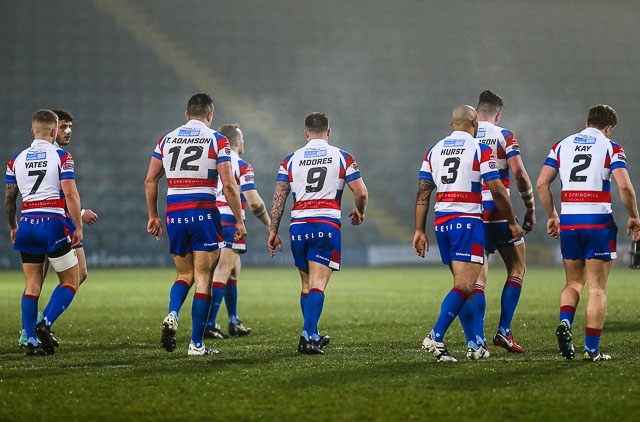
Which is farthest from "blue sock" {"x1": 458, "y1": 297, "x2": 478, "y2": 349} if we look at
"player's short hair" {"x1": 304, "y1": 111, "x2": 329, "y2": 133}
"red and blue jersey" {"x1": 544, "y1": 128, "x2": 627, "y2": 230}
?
"player's short hair" {"x1": 304, "y1": 111, "x2": 329, "y2": 133}

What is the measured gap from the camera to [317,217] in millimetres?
8359

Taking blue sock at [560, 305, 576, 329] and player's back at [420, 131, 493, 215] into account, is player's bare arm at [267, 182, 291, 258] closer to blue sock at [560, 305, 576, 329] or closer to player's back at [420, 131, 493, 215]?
player's back at [420, 131, 493, 215]

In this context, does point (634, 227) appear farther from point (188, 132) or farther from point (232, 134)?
point (232, 134)

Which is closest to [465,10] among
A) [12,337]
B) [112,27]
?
[112,27]

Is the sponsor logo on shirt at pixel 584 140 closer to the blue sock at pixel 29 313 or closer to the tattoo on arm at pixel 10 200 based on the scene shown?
the blue sock at pixel 29 313

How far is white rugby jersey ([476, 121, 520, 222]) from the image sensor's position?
8094 mm

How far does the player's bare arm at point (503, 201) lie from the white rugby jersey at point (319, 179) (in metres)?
1.53

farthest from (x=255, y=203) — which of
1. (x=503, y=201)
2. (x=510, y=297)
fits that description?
(x=503, y=201)

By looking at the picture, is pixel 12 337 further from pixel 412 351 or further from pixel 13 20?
pixel 13 20

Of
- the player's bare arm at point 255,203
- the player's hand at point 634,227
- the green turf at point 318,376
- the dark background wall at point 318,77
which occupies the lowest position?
the green turf at point 318,376

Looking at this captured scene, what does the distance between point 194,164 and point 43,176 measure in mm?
1528

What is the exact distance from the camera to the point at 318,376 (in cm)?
649

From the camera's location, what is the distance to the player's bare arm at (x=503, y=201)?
23.9 ft

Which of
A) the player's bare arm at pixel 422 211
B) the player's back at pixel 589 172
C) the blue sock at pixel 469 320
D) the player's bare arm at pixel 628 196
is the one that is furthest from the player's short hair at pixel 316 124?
the player's bare arm at pixel 628 196
